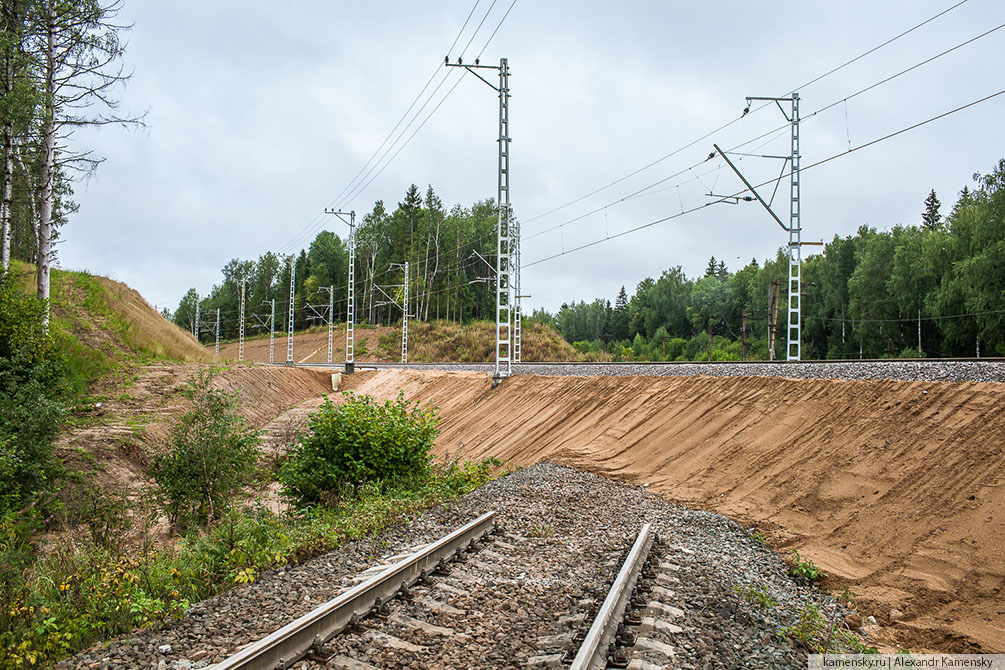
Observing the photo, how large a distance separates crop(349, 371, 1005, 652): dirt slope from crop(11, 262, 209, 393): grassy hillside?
1465cm

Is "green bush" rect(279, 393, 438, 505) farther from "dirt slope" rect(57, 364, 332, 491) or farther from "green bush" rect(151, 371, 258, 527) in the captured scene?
"dirt slope" rect(57, 364, 332, 491)

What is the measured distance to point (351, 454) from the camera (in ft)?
37.9

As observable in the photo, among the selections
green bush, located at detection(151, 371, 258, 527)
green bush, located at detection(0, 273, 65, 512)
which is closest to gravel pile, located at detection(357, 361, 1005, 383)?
green bush, located at detection(151, 371, 258, 527)

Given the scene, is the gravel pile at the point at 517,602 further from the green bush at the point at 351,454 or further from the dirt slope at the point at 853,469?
the green bush at the point at 351,454

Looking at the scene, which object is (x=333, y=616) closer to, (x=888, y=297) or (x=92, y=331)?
(x=92, y=331)

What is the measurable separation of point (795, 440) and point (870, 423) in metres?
1.15

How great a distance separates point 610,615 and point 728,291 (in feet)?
343

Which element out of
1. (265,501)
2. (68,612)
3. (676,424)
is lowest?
(265,501)

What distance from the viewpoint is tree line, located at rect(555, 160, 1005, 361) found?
44.7 m

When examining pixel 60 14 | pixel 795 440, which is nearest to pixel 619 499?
pixel 795 440

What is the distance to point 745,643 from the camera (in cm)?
491


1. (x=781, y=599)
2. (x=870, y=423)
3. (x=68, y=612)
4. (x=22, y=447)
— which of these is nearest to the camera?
(x=68, y=612)

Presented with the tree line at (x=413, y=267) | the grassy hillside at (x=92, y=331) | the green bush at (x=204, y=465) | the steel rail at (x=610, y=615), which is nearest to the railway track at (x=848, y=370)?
the steel rail at (x=610, y=615)

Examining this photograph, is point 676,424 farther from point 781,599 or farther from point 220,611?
point 220,611
